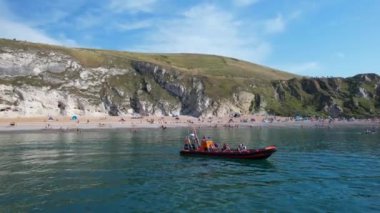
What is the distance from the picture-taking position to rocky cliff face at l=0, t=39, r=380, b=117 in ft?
506

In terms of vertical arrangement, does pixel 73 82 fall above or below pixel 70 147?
above

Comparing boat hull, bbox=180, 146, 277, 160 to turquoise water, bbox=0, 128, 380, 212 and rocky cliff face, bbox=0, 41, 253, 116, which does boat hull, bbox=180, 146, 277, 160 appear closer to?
turquoise water, bbox=0, 128, 380, 212

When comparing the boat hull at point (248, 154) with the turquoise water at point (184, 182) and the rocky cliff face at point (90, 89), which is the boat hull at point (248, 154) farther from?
the rocky cliff face at point (90, 89)

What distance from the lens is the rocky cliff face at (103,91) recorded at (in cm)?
15412

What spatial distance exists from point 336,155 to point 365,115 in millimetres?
141521

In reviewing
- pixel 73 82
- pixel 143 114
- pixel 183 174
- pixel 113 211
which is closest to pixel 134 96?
pixel 143 114

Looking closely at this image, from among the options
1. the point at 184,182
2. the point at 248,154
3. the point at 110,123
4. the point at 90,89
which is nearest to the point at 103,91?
the point at 90,89

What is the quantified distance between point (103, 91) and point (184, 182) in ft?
462

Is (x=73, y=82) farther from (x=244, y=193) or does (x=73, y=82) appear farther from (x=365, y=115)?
(x=244, y=193)

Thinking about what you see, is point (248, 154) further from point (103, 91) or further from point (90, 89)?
point (90, 89)

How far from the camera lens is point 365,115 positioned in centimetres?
18850

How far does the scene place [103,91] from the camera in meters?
174

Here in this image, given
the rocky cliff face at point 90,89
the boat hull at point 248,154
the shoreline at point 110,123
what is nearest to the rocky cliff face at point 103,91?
the rocky cliff face at point 90,89

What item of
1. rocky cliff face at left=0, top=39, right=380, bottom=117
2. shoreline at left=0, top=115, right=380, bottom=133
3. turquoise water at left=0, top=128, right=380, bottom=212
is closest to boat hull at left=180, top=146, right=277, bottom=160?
turquoise water at left=0, top=128, right=380, bottom=212
